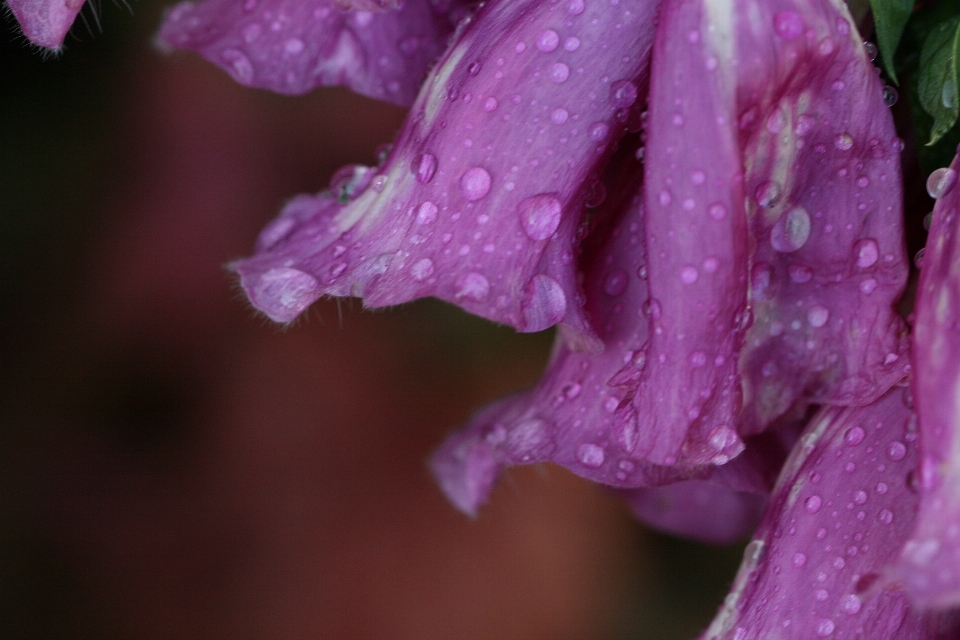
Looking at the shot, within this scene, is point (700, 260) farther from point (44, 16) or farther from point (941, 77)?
point (44, 16)

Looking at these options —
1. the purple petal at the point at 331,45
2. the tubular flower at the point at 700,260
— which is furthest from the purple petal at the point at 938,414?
the purple petal at the point at 331,45

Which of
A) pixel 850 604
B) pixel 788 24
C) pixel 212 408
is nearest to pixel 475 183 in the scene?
pixel 788 24

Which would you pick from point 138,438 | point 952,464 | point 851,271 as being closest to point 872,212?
point 851,271

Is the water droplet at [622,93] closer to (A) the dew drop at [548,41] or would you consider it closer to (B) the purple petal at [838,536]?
(A) the dew drop at [548,41]

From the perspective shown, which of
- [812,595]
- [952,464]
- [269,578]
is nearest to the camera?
Result: [952,464]

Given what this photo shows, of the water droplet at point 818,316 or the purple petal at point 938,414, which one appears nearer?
the purple petal at point 938,414

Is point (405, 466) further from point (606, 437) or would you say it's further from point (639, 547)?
point (606, 437)
